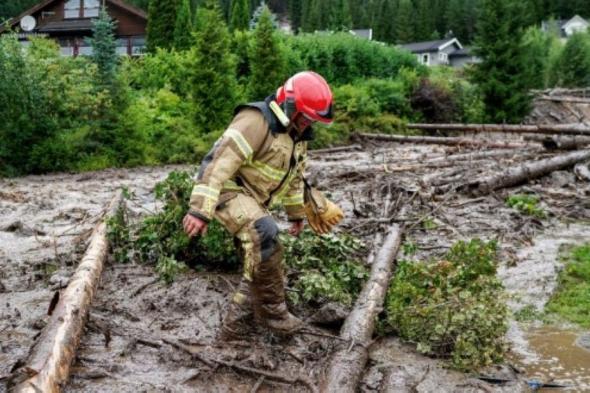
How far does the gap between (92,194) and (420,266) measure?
741 cm

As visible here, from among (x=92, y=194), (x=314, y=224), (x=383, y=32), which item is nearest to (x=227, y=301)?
(x=314, y=224)

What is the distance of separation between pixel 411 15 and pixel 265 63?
61.3 meters

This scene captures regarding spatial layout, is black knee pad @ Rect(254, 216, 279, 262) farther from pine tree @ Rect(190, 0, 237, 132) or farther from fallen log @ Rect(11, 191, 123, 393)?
pine tree @ Rect(190, 0, 237, 132)

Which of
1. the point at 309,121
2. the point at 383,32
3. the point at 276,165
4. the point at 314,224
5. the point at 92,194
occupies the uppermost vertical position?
the point at 383,32

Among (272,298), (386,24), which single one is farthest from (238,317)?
(386,24)

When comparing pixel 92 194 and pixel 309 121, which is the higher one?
pixel 309 121

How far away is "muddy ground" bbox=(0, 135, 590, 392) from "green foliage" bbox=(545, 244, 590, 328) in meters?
0.14

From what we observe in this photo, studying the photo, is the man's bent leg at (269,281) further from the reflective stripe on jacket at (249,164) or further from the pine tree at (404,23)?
the pine tree at (404,23)

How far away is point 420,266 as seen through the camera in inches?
201

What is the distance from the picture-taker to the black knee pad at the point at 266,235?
13.6 ft

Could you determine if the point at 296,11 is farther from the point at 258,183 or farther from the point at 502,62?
the point at 258,183

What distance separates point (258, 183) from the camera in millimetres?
4348

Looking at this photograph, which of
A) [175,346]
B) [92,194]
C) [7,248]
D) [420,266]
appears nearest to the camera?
[175,346]

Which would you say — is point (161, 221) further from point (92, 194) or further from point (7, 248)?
point (92, 194)
